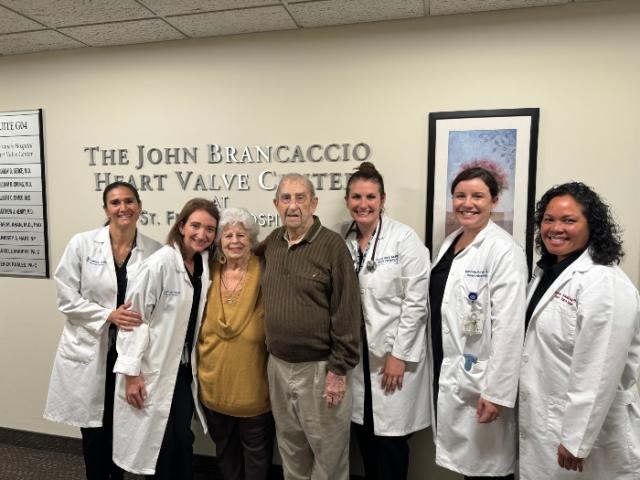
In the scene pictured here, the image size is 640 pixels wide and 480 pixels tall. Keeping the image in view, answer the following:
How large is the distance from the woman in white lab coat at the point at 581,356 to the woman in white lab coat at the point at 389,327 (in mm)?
423

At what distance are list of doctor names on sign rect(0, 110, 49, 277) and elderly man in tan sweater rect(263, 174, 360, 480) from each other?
1.70 metres

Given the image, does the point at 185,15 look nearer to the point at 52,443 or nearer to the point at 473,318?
the point at 473,318

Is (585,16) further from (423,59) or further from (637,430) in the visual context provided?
(637,430)

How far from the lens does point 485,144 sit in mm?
1921

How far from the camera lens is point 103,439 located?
1.99m

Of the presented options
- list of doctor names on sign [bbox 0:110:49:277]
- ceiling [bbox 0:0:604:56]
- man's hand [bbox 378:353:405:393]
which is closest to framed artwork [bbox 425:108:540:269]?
ceiling [bbox 0:0:604:56]

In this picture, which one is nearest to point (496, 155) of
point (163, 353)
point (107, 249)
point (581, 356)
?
point (581, 356)

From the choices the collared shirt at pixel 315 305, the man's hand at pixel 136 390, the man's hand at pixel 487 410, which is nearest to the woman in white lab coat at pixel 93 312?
the man's hand at pixel 136 390

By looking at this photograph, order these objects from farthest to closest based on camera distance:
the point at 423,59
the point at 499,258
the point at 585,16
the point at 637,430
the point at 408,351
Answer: the point at 423,59 → the point at 585,16 → the point at 408,351 → the point at 499,258 → the point at 637,430

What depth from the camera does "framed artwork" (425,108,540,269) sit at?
1887 mm

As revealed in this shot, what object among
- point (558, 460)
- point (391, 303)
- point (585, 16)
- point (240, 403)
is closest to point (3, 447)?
point (240, 403)

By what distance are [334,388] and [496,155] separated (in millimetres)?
1275

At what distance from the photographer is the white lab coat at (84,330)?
188 cm

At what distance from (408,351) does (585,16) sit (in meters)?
1.65
